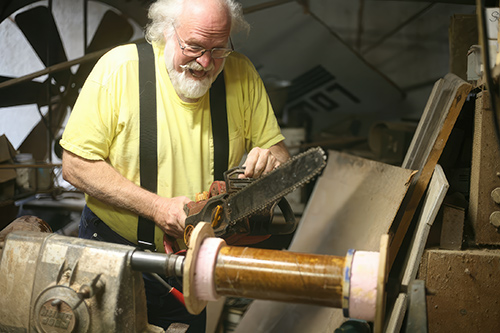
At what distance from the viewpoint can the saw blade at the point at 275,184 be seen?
121 centimetres

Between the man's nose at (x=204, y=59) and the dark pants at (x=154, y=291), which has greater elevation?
the man's nose at (x=204, y=59)

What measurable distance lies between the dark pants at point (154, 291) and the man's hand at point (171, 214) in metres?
0.26

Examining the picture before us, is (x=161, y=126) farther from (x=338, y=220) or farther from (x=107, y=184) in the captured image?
(x=338, y=220)

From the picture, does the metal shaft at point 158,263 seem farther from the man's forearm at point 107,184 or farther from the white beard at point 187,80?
the white beard at point 187,80

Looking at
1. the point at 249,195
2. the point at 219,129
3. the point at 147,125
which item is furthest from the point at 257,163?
the point at 147,125

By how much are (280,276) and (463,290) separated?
3.39ft

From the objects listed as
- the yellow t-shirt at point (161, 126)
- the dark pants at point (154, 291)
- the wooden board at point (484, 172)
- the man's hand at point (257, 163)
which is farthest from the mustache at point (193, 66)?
the wooden board at point (484, 172)

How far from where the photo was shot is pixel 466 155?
6.76 feet

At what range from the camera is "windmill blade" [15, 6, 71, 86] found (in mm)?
2217

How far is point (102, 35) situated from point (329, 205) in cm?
190

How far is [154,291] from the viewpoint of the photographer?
180 cm

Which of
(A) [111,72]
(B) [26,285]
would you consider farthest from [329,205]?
(B) [26,285]

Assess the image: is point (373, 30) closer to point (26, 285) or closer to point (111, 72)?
point (111, 72)

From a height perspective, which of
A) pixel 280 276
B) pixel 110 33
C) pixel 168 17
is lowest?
pixel 280 276
